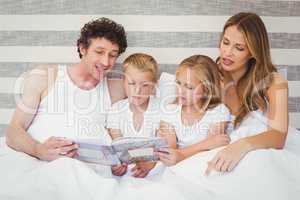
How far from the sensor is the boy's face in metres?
1.85

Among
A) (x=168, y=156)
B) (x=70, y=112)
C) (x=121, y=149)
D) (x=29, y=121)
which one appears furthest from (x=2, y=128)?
(x=168, y=156)

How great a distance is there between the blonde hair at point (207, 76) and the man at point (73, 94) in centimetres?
34

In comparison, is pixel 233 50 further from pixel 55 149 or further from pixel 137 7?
pixel 55 149

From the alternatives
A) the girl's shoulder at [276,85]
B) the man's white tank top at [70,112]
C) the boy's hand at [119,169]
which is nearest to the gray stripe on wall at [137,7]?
the man's white tank top at [70,112]

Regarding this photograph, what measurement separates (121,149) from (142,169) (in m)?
0.19

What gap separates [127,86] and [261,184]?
0.77 metres

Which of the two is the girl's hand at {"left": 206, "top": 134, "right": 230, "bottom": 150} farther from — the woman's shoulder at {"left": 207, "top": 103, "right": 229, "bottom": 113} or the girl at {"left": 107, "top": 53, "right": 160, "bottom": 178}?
the girl at {"left": 107, "top": 53, "right": 160, "bottom": 178}

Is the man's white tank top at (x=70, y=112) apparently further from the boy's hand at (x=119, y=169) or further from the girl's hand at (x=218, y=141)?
the girl's hand at (x=218, y=141)

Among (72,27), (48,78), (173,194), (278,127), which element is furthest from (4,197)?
(278,127)

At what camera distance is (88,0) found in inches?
80.0

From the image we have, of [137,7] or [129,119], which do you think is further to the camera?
[137,7]

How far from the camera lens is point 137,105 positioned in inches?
75.7

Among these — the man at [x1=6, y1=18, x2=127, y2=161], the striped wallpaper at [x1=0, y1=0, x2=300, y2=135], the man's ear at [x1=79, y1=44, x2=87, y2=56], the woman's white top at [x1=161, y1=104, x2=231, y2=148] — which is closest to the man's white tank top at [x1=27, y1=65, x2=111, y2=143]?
the man at [x1=6, y1=18, x2=127, y2=161]

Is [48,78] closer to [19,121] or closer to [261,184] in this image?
[19,121]
